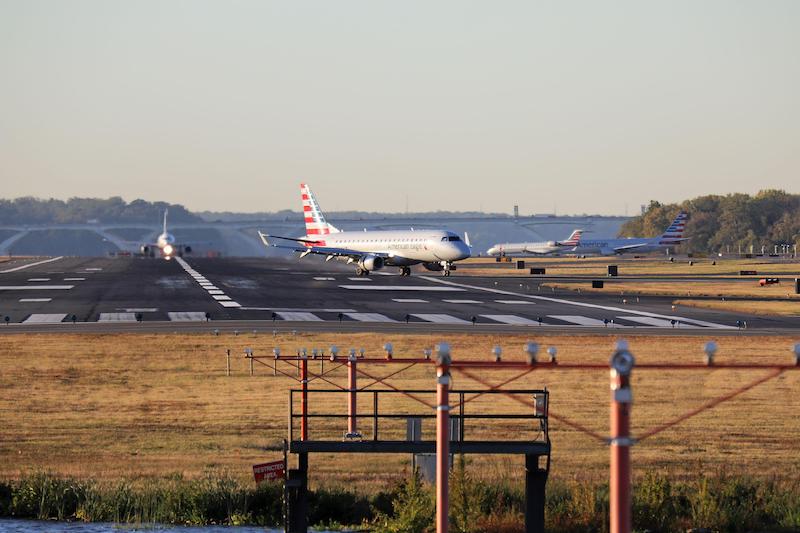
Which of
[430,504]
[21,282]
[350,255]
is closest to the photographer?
[430,504]

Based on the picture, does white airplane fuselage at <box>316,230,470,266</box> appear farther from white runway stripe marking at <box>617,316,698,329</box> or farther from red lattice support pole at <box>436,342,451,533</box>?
red lattice support pole at <box>436,342,451,533</box>

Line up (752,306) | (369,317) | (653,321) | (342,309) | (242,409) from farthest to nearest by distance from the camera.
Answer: (752,306), (342,309), (369,317), (653,321), (242,409)

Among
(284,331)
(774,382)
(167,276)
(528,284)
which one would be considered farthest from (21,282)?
(774,382)

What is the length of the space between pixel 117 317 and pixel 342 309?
15.9 metres

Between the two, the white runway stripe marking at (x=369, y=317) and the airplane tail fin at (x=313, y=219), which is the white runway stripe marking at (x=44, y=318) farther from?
the airplane tail fin at (x=313, y=219)

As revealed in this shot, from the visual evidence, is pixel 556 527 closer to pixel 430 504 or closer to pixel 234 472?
pixel 430 504

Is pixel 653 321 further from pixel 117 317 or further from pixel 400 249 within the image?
pixel 400 249

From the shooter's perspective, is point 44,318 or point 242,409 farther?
point 44,318

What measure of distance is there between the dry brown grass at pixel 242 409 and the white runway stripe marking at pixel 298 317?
42.2ft

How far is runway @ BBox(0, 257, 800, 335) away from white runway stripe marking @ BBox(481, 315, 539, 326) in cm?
10

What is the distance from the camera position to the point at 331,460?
35.6m

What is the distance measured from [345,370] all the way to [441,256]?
81096 millimetres

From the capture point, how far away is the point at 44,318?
75812 mm

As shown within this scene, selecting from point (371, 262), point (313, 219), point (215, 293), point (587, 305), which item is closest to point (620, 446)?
point (587, 305)
